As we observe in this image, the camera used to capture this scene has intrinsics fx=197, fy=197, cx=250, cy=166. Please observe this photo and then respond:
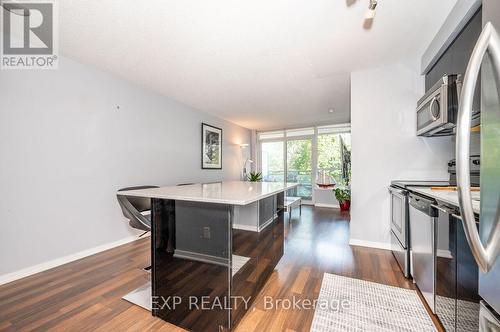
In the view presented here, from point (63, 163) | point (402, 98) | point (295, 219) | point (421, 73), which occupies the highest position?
point (421, 73)

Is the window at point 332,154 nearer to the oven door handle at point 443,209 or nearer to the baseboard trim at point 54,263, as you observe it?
the oven door handle at point 443,209

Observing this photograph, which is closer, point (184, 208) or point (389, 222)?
point (184, 208)

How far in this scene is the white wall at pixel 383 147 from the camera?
246 cm

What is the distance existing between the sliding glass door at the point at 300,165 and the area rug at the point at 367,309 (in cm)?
410

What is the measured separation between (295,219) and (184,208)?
325cm

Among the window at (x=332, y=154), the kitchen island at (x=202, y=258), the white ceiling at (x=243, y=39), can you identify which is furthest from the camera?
the window at (x=332, y=154)

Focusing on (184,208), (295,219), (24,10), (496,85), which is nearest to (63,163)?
(24,10)

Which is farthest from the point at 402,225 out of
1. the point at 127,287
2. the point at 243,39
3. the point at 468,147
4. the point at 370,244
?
the point at 127,287

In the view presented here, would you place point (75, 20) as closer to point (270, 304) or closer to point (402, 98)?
point (270, 304)

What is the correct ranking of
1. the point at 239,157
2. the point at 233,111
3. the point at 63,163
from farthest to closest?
the point at 239,157 < the point at 233,111 < the point at 63,163

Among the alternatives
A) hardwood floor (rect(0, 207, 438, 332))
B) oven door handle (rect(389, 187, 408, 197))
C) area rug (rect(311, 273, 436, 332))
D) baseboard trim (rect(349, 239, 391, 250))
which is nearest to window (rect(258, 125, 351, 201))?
baseboard trim (rect(349, 239, 391, 250))

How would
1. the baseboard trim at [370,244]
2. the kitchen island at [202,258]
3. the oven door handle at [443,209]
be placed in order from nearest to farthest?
1. the oven door handle at [443,209]
2. the kitchen island at [202,258]
3. the baseboard trim at [370,244]

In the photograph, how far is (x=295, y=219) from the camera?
422 centimetres

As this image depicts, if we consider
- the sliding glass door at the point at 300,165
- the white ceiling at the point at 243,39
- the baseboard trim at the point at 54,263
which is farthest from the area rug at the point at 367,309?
the sliding glass door at the point at 300,165
